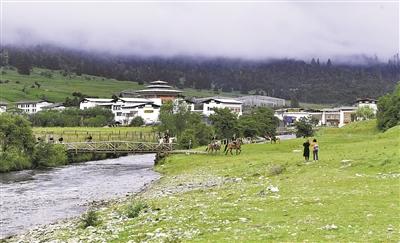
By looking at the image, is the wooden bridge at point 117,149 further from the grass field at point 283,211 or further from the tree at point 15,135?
the grass field at point 283,211

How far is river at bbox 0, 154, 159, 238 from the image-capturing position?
39.9 metres

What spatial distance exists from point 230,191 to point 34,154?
6382 centimetres

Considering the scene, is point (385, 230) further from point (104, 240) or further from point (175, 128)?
point (175, 128)

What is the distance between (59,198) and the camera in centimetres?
5081

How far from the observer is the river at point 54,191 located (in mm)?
39922

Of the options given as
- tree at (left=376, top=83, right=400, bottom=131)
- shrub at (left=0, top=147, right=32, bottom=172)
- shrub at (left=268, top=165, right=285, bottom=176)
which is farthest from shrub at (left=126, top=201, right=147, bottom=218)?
tree at (left=376, top=83, right=400, bottom=131)

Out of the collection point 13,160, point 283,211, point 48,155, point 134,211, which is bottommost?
point 13,160

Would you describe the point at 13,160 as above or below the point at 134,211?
below

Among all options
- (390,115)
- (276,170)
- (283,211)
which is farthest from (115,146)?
(283,211)

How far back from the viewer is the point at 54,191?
56188mm

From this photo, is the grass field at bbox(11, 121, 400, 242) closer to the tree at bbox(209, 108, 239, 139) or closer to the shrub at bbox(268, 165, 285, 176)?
the shrub at bbox(268, 165, 285, 176)

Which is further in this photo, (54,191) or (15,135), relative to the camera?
(15,135)

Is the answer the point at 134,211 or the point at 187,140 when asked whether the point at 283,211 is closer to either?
the point at 134,211

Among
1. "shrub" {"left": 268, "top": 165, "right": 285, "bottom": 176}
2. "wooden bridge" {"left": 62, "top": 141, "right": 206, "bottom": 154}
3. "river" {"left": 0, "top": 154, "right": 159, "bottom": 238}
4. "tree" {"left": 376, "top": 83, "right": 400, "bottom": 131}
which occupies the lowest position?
"river" {"left": 0, "top": 154, "right": 159, "bottom": 238}
